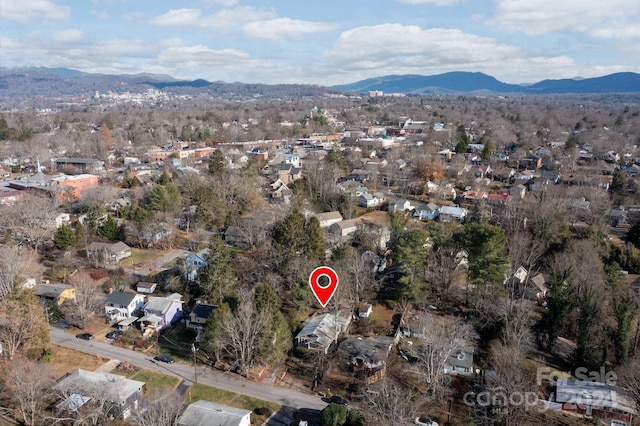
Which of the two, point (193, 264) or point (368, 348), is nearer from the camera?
point (368, 348)

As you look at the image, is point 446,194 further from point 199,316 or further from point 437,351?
point 199,316

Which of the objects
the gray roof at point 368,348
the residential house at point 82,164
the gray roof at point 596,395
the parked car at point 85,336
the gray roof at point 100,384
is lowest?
the parked car at point 85,336

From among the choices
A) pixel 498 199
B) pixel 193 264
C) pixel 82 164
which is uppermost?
pixel 82 164

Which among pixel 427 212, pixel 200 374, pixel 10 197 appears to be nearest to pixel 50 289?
pixel 200 374

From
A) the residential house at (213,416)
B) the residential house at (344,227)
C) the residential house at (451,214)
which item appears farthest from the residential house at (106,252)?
the residential house at (451,214)

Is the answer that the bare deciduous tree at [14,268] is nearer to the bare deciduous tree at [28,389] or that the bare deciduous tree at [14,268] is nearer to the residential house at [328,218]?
the bare deciduous tree at [28,389]

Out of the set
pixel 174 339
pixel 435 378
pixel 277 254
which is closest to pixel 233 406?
pixel 174 339
